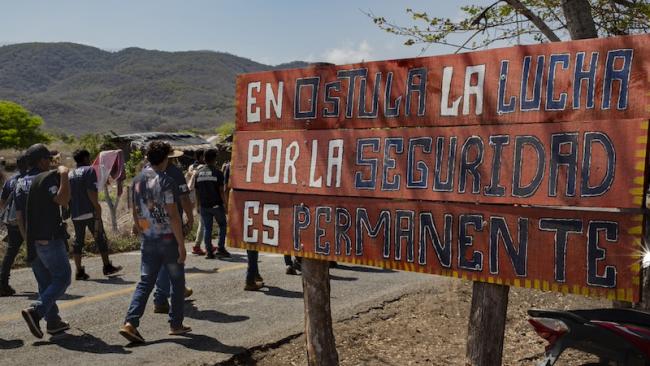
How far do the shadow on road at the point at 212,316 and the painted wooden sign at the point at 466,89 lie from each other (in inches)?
126

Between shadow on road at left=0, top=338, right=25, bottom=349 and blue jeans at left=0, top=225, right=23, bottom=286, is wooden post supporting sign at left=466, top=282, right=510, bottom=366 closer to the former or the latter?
shadow on road at left=0, top=338, right=25, bottom=349

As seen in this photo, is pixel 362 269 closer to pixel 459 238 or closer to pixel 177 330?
pixel 177 330

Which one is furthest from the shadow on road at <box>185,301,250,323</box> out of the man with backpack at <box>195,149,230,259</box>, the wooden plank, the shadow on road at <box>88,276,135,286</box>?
the man with backpack at <box>195,149,230,259</box>

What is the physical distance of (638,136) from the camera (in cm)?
354

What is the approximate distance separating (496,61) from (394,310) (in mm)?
4629

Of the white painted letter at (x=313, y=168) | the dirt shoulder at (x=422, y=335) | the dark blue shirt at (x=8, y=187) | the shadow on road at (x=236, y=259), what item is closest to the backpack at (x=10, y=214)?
the dark blue shirt at (x=8, y=187)

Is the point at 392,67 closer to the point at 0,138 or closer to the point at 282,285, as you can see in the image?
the point at 282,285

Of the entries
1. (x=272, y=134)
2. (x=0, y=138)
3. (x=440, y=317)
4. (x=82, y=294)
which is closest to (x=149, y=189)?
(x=272, y=134)

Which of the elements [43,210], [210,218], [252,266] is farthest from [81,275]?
[43,210]

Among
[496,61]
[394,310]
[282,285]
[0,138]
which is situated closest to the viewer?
[496,61]

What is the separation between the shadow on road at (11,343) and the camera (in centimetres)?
679

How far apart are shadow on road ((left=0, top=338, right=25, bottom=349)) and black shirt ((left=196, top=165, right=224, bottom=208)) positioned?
4.54 metres

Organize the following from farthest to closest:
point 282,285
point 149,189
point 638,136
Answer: point 282,285 < point 149,189 < point 638,136

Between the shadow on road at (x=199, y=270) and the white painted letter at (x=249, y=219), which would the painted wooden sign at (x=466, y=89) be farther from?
the shadow on road at (x=199, y=270)
